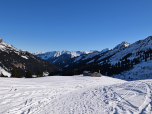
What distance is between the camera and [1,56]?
184 m

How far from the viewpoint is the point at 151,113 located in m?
6.23

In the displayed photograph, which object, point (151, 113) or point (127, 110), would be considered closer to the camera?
point (151, 113)

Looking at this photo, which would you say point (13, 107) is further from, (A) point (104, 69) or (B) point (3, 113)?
(A) point (104, 69)

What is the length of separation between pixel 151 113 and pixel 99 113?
11.8 feet

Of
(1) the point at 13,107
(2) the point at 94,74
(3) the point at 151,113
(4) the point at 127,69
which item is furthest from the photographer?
(4) the point at 127,69

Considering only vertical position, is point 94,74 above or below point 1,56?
below

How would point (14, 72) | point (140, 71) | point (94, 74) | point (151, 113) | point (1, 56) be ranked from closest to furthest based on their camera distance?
1. point (151, 113)
2. point (14, 72)
3. point (94, 74)
4. point (140, 71)
5. point (1, 56)


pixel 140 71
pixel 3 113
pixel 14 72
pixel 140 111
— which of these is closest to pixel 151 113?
pixel 140 111

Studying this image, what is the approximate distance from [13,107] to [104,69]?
5731 inches

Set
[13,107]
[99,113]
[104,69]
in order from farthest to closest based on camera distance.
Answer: [104,69] → [13,107] → [99,113]

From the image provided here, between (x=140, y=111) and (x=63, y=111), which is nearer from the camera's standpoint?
(x=140, y=111)

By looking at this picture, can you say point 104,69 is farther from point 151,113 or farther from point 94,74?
point 151,113

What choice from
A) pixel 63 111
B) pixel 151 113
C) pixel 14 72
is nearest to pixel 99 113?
pixel 63 111

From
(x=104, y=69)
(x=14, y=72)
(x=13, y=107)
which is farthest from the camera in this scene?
(x=104, y=69)
